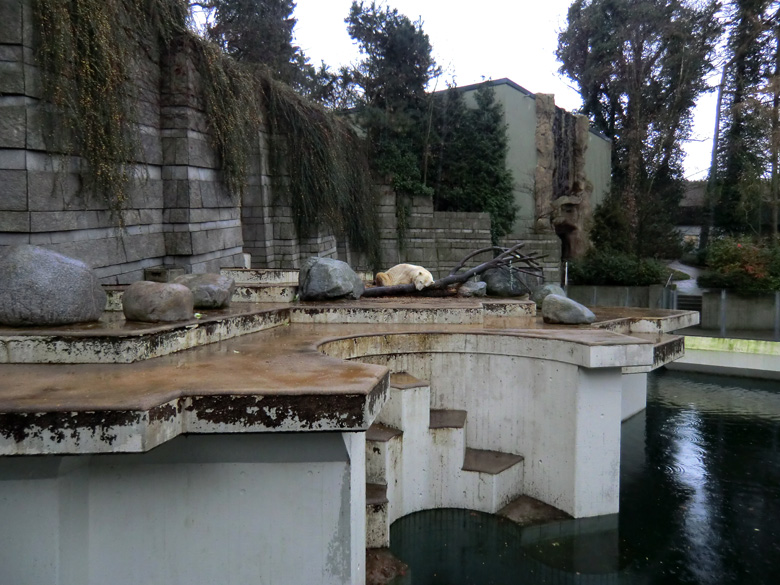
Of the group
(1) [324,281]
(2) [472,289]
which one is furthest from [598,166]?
(1) [324,281]

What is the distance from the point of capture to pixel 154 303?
5184 millimetres

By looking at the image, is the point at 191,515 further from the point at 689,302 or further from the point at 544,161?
the point at 544,161

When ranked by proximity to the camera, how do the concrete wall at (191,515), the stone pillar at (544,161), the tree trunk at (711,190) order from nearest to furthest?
the concrete wall at (191,515) → the stone pillar at (544,161) → the tree trunk at (711,190)

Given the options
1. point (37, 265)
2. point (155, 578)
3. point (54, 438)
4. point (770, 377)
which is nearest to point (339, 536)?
point (155, 578)

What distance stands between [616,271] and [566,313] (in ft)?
35.2

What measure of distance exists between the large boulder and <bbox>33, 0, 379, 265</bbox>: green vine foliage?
164cm

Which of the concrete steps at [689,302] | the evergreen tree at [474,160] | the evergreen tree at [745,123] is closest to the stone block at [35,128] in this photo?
the evergreen tree at [474,160]

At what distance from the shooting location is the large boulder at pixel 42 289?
15.3ft

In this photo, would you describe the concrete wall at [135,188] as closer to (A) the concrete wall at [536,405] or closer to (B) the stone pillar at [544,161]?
(A) the concrete wall at [536,405]

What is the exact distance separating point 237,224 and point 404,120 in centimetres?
745

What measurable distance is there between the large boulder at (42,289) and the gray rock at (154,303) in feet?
0.92

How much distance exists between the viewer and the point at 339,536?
147 inches

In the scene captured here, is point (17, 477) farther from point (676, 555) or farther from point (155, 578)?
point (676, 555)

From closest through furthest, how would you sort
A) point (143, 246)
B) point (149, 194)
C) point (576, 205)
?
point (143, 246) < point (149, 194) < point (576, 205)
